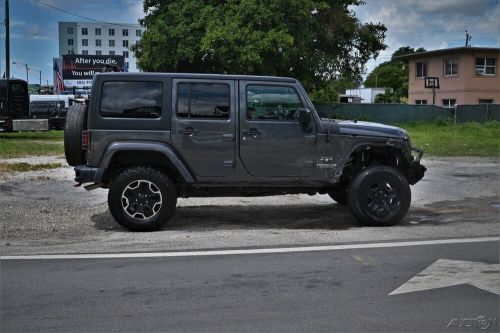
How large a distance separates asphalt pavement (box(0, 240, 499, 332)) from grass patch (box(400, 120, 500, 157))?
14252mm

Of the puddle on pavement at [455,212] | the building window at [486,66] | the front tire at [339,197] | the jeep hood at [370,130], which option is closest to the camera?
the jeep hood at [370,130]

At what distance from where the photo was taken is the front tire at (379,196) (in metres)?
8.16

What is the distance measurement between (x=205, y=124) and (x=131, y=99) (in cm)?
102

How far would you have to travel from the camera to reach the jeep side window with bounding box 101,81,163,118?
7800mm

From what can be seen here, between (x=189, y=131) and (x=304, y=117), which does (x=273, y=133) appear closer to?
(x=304, y=117)

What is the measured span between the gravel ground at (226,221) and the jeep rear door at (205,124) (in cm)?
93

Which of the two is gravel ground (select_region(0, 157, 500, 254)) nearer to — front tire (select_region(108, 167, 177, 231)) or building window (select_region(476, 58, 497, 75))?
front tire (select_region(108, 167, 177, 231))

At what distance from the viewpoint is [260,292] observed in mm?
5230

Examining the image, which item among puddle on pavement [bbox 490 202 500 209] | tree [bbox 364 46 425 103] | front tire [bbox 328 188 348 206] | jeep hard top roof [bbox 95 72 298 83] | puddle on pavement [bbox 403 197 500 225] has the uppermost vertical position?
tree [bbox 364 46 425 103]

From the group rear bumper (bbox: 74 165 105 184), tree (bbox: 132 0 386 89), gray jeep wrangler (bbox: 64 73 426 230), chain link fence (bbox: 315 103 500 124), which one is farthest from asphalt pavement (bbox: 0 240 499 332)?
chain link fence (bbox: 315 103 500 124)

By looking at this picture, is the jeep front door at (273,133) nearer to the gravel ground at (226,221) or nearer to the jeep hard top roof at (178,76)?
the jeep hard top roof at (178,76)

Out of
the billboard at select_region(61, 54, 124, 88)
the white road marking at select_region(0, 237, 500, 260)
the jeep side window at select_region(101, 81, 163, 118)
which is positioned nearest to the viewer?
the white road marking at select_region(0, 237, 500, 260)

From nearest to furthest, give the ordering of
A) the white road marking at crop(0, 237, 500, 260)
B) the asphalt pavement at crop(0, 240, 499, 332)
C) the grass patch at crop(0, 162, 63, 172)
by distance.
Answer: the asphalt pavement at crop(0, 240, 499, 332) < the white road marking at crop(0, 237, 500, 260) < the grass patch at crop(0, 162, 63, 172)

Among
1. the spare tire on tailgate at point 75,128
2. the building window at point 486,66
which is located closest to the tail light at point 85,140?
the spare tire on tailgate at point 75,128
